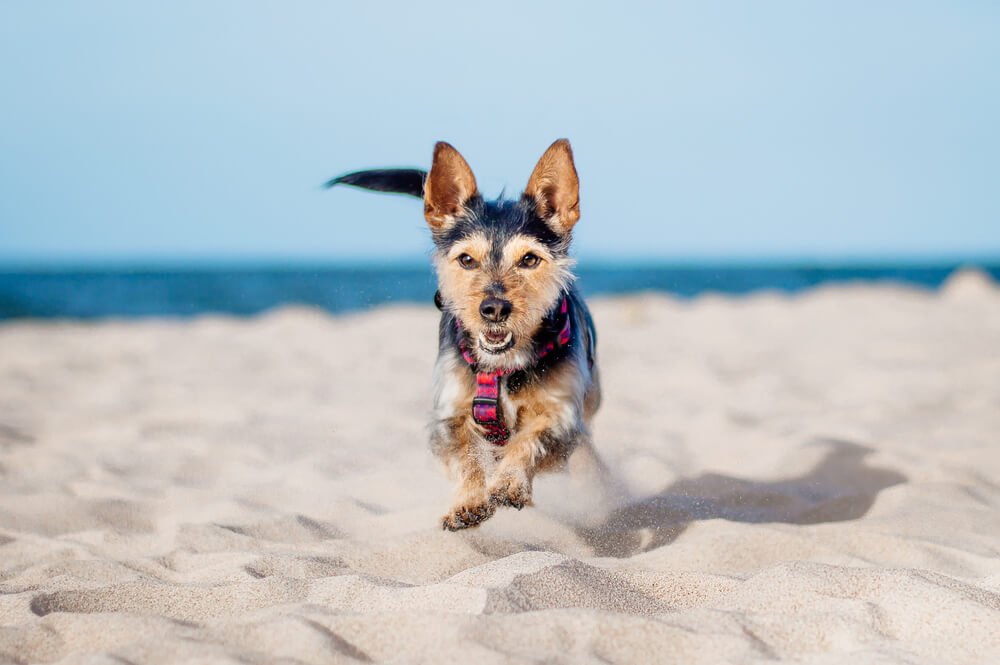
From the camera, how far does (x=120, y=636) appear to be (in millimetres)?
2391

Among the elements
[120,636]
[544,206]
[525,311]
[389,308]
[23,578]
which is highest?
[544,206]

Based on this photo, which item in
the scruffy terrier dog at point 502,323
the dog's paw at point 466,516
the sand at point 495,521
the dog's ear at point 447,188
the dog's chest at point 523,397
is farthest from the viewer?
the dog's ear at point 447,188

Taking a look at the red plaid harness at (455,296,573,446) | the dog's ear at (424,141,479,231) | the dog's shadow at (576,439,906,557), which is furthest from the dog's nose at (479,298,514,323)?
the dog's shadow at (576,439,906,557)

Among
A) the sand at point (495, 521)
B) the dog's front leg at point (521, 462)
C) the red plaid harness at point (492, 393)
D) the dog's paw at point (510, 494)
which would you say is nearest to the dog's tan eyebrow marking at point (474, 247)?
the red plaid harness at point (492, 393)

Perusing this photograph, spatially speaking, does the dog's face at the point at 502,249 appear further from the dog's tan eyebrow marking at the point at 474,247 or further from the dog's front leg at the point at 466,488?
the dog's front leg at the point at 466,488

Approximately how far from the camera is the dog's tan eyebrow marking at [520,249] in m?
3.74

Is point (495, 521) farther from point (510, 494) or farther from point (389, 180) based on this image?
point (389, 180)

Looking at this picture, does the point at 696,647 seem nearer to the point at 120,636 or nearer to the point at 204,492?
the point at 120,636

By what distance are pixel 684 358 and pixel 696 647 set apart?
760cm

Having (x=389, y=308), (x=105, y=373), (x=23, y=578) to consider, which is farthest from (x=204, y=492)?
(x=389, y=308)

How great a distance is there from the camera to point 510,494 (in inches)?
132

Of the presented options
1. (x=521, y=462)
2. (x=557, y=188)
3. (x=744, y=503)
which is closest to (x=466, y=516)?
(x=521, y=462)

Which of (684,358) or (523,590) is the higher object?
(523,590)

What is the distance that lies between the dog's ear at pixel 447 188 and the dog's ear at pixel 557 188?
0.93 feet
